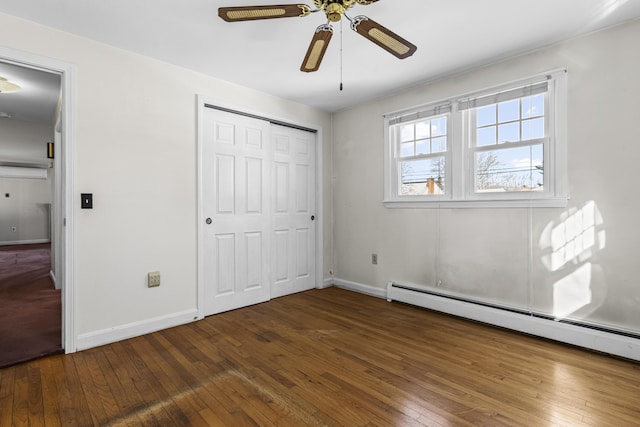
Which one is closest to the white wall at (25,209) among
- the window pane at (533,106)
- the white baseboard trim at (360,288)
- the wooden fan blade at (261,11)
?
the white baseboard trim at (360,288)

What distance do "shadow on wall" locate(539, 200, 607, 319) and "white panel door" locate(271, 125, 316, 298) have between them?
2651mm

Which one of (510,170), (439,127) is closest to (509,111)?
(510,170)

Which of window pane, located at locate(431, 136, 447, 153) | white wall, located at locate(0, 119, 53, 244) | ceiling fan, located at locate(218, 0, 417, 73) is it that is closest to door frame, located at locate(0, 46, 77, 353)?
ceiling fan, located at locate(218, 0, 417, 73)

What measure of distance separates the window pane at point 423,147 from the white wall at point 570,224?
17.7 inches

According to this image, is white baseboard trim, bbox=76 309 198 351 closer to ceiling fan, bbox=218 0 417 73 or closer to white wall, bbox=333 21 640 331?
white wall, bbox=333 21 640 331

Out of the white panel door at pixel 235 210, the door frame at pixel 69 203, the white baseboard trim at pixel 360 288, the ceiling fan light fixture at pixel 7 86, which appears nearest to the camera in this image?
the door frame at pixel 69 203

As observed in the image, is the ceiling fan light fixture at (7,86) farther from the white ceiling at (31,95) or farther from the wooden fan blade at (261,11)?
the wooden fan blade at (261,11)

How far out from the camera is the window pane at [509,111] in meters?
2.88

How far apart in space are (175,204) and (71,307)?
1132 mm

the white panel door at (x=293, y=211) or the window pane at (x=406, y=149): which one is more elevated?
the window pane at (x=406, y=149)

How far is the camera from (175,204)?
9.84 feet

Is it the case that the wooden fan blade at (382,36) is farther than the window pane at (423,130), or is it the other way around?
the window pane at (423,130)

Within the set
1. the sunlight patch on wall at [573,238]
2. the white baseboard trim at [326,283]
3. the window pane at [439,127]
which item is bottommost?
the white baseboard trim at [326,283]

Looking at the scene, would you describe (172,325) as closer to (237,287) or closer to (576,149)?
(237,287)
